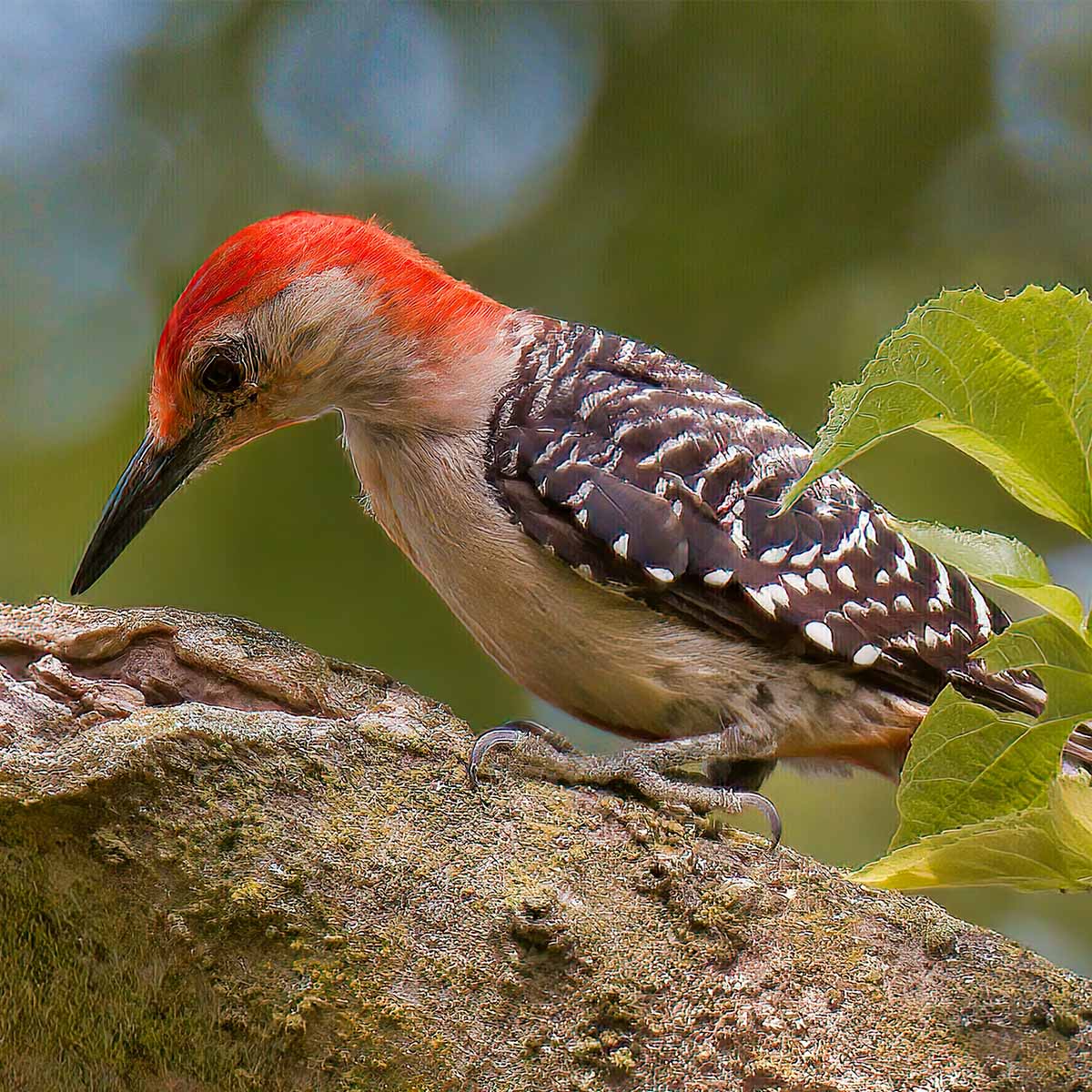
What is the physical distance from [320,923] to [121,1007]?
21 cm

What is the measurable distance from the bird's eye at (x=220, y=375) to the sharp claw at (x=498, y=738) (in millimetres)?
758

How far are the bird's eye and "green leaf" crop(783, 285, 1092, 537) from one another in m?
1.23

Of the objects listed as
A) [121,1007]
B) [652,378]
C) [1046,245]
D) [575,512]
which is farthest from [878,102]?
[121,1007]

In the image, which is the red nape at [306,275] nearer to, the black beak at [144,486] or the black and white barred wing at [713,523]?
the black beak at [144,486]

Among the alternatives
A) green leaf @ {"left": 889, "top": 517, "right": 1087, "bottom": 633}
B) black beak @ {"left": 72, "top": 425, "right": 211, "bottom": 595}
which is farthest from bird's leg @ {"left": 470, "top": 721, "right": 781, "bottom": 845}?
black beak @ {"left": 72, "top": 425, "right": 211, "bottom": 595}

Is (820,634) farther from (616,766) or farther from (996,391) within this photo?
(996,391)

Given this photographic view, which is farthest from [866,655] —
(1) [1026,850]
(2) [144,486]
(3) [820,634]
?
Result: (2) [144,486]

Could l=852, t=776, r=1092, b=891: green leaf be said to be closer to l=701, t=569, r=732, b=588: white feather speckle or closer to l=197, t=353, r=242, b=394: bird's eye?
l=701, t=569, r=732, b=588: white feather speckle

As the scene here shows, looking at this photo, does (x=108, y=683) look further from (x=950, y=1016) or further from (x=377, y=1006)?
(x=950, y=1016)

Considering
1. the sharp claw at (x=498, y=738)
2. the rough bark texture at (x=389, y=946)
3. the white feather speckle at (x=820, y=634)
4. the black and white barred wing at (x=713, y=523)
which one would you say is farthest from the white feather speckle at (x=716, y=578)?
the rough bark texture at (x=389, y=946)

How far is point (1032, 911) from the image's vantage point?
10.2ft

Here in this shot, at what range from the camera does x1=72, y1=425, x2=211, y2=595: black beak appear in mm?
1907

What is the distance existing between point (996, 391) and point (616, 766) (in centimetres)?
82

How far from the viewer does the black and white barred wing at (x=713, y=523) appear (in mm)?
1847
